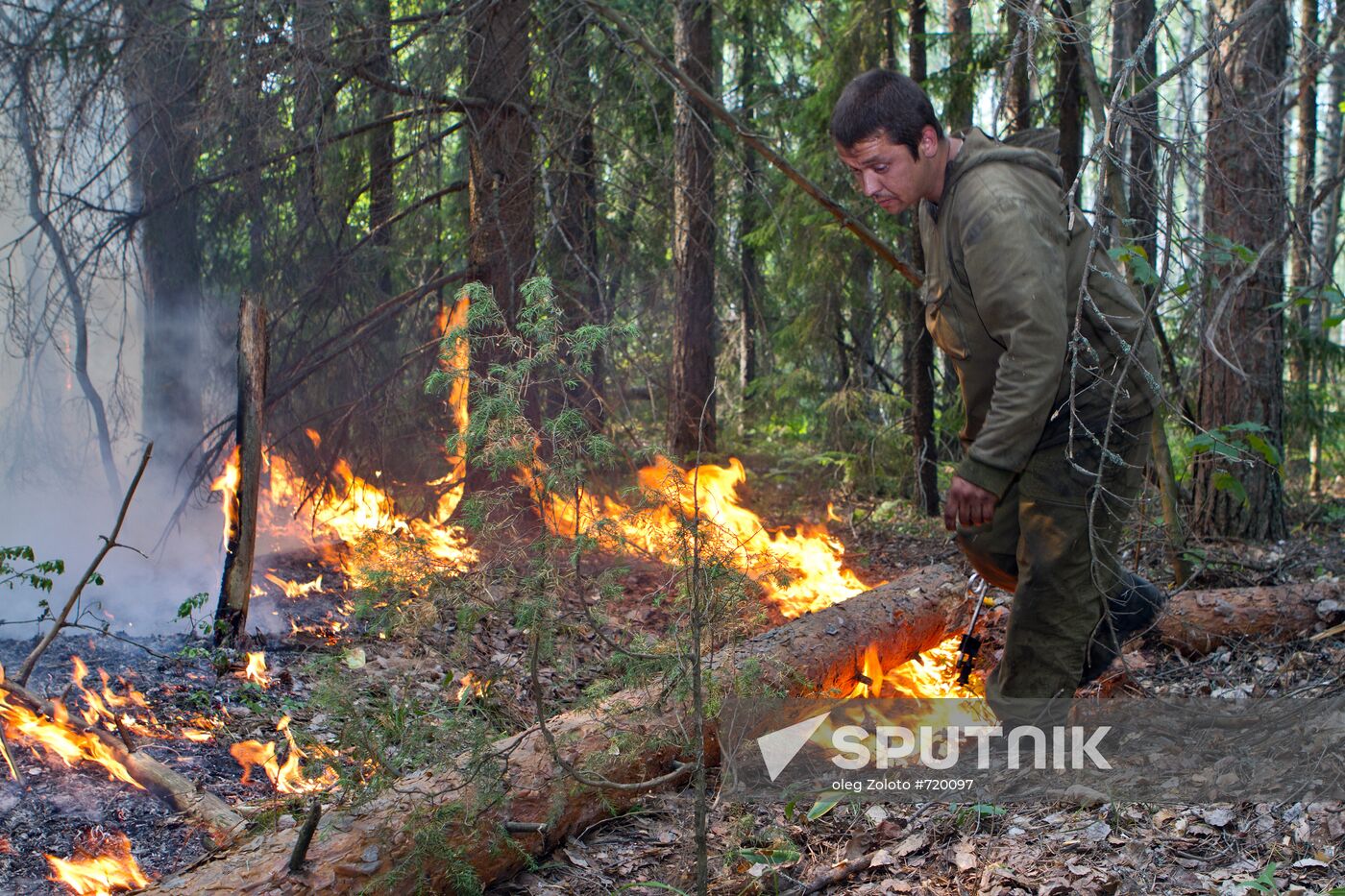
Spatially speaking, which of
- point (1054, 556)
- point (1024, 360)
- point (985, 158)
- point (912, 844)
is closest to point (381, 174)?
point (985, 158)

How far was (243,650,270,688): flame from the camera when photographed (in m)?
5.16

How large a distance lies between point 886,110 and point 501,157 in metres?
4.58

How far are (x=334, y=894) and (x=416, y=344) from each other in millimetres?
5842

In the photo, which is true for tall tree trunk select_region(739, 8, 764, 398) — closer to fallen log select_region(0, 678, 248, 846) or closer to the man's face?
the man's face

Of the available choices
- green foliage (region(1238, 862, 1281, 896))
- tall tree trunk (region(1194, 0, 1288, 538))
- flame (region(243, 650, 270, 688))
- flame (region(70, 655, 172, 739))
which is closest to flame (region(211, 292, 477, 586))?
flame (region(243, 650, 270, 688))

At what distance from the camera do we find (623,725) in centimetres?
359

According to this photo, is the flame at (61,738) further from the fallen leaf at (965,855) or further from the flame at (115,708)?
the fallen leaf at (965,855)

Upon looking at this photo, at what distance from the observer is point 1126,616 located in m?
4.11

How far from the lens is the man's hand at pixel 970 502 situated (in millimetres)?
3523

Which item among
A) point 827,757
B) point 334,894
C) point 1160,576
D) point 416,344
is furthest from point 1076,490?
point 416,344

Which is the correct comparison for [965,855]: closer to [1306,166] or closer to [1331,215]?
[1306,166]

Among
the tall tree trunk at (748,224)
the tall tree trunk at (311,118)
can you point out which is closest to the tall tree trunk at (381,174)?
the tall tree trunk at (311,118)

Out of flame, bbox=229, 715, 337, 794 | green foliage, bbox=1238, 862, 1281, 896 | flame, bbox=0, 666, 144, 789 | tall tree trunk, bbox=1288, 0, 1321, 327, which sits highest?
tall tree trunk, bbox=1288, 0, 1321, 327

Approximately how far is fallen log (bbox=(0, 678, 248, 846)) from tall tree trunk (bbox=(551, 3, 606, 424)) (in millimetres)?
3206
